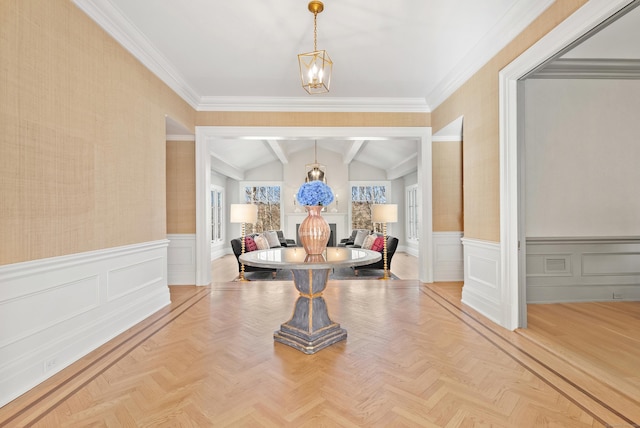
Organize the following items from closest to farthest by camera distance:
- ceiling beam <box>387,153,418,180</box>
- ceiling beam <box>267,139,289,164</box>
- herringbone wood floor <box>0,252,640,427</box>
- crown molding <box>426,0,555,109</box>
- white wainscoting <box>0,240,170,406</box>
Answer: herringbone wood floor <box>0,252,640,427</box> < white wainscoting <box>0,240,170,406</box> < crown molding <box>426,0,555,109</box> < ceiling beam <box>267,139,289,164</box> < ceiling beam <box>387,153,418,180</box>

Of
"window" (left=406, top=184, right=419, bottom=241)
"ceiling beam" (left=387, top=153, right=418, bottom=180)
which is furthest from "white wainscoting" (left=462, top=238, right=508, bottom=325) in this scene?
"window" (left=406, top=184, right=419, bottom=241)

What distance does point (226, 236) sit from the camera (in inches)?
417

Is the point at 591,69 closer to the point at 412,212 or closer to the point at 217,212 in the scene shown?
the point at 412,212

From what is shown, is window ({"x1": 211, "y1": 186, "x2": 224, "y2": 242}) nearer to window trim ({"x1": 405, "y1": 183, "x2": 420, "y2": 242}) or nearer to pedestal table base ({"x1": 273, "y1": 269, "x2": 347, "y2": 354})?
window trim ({"x1": 405, "y1": 183, "x2": 420, "y2": 242})

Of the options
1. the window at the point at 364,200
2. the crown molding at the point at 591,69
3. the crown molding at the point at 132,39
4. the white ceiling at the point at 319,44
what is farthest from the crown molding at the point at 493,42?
the window at the point at 364,200

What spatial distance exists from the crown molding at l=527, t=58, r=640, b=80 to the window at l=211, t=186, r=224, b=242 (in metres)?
8.12

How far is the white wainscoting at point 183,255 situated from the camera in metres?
5.18

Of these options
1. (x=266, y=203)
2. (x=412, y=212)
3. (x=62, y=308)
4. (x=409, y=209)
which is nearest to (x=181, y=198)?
(x=62, y=308)

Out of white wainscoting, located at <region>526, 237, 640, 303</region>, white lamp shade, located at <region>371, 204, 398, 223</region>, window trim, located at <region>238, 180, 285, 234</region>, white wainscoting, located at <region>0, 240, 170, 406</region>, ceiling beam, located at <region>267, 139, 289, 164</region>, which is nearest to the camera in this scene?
white wainscoting, located at <region>0, 240, 170, 406</region>

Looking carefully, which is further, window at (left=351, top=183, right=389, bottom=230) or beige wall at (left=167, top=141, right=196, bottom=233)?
window at (left=351, top=183, right=389, bottom=230)

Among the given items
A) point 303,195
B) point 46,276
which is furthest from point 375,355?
point 46,276

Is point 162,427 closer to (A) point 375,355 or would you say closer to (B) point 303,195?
(A) point 375,355

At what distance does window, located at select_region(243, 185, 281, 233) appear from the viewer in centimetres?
1079

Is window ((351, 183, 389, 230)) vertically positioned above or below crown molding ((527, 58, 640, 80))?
below
